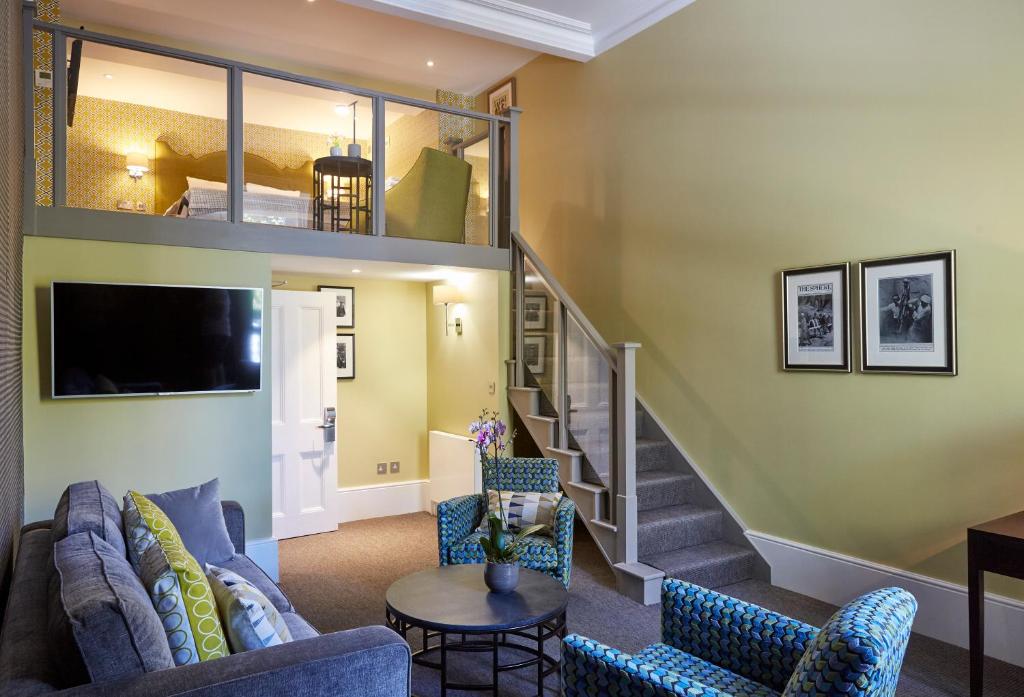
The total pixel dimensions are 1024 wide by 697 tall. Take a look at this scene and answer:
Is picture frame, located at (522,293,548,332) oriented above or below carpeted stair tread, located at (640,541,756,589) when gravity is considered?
above

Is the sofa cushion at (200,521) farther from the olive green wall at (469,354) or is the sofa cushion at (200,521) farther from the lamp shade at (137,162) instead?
the olive green wall at (469,354)

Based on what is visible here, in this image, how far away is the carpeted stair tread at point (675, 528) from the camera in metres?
4.42

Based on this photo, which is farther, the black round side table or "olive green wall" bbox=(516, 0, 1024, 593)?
the black round side table

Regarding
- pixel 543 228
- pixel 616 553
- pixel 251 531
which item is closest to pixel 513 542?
pixel 616 553

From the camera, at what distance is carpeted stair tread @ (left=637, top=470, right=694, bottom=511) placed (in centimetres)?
475

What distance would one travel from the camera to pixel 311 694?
5.49ft

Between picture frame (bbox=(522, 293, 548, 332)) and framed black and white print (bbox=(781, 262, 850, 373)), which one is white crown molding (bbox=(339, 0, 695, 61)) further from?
framed black and white print (bbox=(781, 262, 850, 373))

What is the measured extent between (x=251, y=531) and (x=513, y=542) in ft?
6.96

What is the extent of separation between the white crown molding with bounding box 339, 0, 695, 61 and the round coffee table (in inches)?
159

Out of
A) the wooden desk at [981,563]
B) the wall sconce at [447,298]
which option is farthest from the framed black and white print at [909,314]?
the wall sconce at [447,298]

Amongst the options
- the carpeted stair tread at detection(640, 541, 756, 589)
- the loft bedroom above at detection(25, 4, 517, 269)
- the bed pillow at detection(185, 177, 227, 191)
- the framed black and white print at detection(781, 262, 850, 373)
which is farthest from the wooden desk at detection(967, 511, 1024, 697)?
the bed pillow at detection(185, 177, 227, 191)

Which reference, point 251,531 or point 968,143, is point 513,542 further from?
point 968,143

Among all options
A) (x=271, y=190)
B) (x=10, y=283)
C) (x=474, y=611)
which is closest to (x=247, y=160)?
(x=271, y=190)

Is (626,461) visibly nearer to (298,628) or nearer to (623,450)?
(623,450)
